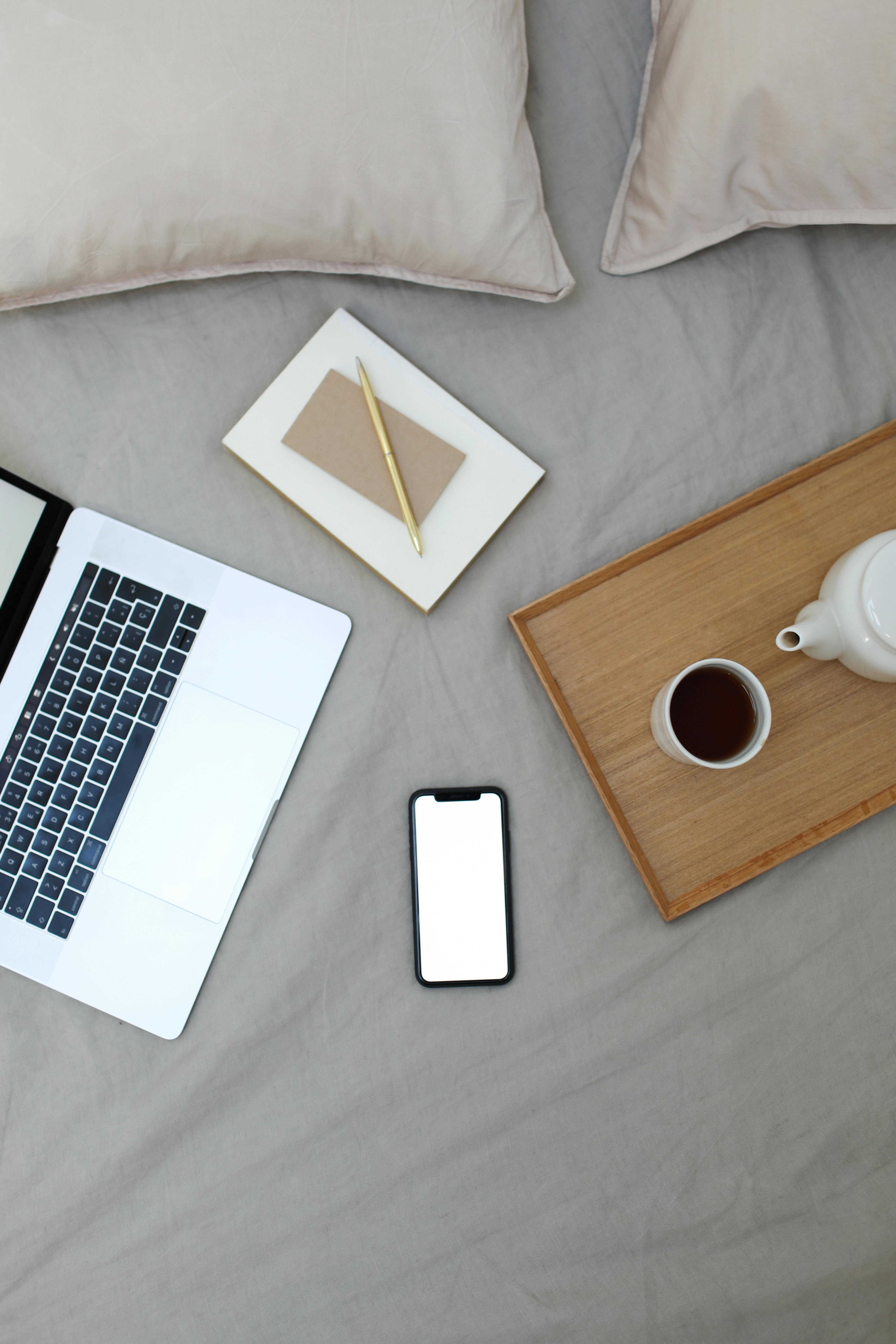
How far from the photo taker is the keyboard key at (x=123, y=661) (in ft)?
2.06

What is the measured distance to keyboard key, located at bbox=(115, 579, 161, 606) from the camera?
25.0 inches

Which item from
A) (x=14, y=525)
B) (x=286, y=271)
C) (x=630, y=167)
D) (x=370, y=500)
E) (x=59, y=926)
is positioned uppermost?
(x=630, y=167)

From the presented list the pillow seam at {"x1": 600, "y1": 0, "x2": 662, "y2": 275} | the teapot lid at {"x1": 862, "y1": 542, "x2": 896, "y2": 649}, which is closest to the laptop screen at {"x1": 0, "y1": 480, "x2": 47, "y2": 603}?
the pillow seam at {"x1": 600, "y1": 0, "x2": 662, "y2": 275}

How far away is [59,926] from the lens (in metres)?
0.61

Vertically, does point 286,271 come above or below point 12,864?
above

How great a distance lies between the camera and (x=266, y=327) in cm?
66

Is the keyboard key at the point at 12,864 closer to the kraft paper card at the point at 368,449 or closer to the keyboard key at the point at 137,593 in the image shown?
the keyboard key at the point at 137,593

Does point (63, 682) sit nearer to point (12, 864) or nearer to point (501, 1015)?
point (12, 864)

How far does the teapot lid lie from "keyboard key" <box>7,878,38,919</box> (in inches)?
24.0

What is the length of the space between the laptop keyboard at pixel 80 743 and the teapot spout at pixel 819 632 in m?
0.43

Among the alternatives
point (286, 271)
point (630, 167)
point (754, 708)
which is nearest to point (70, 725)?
point (286, 271)

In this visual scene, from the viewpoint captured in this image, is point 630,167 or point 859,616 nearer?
point 859,616

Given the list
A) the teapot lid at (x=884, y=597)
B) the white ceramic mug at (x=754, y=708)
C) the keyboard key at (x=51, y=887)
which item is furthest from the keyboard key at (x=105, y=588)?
the teapot lid at (x=884, y=597)

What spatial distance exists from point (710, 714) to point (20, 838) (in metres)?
0.50
